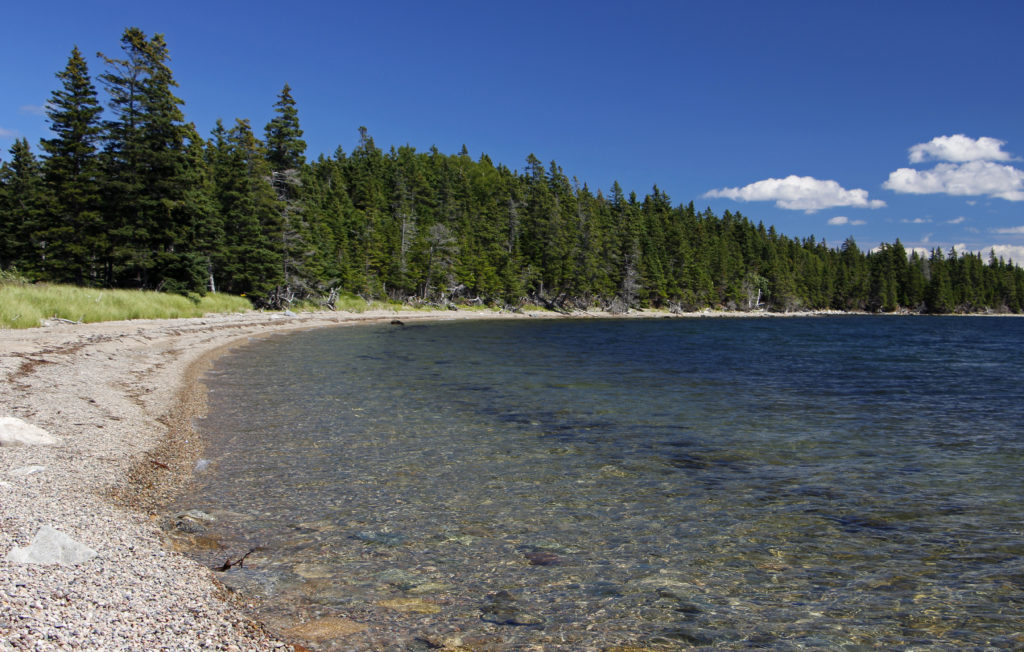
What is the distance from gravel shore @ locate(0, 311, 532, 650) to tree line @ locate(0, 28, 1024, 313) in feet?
79.7

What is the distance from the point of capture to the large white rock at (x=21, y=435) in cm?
782

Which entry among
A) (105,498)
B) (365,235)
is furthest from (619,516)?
(365,235)

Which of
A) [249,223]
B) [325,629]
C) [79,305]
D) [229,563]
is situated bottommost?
[325,629]

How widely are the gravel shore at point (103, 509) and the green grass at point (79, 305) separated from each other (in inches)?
231

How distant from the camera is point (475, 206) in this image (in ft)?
339

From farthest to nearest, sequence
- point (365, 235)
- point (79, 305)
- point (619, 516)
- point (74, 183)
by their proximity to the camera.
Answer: point (365, 235), point (74, 183), point (79, 305), point (619, 516)

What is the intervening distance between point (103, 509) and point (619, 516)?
241 inches

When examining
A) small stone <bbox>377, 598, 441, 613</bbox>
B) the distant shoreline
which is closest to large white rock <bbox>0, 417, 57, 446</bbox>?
the distant shoreline

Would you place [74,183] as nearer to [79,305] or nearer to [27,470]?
[79,305]

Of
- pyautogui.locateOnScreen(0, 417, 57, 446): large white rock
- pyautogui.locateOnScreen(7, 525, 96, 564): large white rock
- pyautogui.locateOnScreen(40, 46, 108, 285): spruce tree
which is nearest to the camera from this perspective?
pyautogui.locateOnScreen(7, 525, 96, 564): large white rock

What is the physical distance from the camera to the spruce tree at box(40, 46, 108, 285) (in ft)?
115

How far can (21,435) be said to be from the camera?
7.99 meters

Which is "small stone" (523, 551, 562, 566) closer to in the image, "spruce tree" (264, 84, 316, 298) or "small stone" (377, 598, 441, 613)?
"small stone" (377, 598, 441, 613)

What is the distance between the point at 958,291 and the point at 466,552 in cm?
18365
